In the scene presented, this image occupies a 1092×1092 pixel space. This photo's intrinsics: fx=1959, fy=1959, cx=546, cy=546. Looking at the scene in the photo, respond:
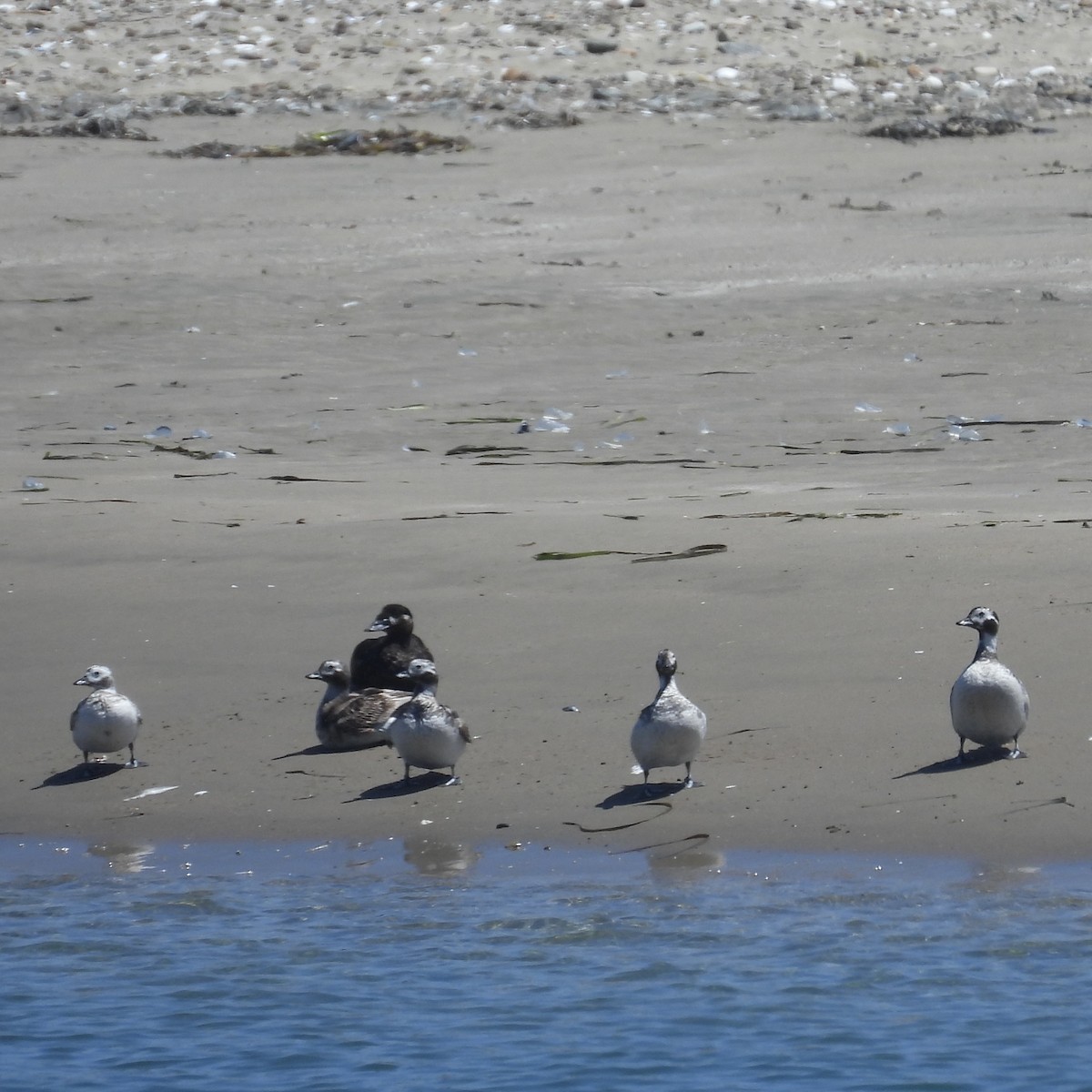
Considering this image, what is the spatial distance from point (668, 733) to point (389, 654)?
1.40m

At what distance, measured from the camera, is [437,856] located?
592 cm

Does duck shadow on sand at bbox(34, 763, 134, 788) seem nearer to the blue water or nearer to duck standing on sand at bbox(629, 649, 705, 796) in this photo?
the blue water

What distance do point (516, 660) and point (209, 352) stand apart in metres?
6.21

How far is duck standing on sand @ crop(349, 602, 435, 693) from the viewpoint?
6957 mm

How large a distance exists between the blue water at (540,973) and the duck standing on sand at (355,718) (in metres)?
0.73

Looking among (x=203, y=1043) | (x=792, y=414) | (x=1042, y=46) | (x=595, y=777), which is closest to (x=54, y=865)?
(x=203, y=1043)

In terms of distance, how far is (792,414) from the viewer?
441 inches

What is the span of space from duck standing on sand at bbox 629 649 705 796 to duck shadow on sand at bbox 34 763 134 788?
1789 millimetres

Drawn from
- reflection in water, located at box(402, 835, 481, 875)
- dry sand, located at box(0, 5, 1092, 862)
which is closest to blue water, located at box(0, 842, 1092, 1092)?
reflection in water, located at box(402, 835, 481, 875)

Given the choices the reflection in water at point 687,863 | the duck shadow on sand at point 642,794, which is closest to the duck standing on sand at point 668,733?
the duck shadow on sand at point 642,794

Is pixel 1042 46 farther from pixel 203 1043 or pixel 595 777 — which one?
pixel 203 1043

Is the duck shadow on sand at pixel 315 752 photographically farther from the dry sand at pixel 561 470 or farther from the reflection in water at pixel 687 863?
the reflection in water at pixel 687 863

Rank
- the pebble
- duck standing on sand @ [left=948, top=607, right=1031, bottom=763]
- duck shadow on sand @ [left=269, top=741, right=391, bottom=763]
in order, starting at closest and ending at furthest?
duck standing on sand @ [left=948, top=607, right=1031, bottom=763]
duck shadow on sand @ [left=269, top=741, right=391, bottom=763]
the pebble

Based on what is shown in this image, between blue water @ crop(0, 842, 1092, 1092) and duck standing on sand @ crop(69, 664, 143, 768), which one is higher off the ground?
duck standing on sand @ crop(69, 664, 143, 768)
